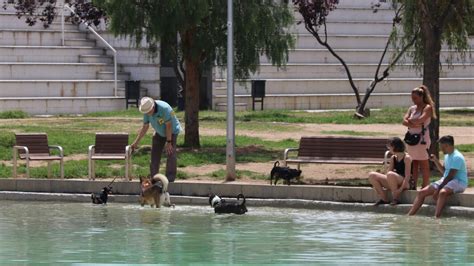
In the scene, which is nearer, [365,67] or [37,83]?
[37,83]

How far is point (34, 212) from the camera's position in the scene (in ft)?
63.7

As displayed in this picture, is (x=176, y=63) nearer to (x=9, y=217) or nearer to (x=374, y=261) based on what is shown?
(x=9, y=217)

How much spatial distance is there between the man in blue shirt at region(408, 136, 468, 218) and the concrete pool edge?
9.6 inches

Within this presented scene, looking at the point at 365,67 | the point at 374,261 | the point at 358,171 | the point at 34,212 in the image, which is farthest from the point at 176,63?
the point at 365,67

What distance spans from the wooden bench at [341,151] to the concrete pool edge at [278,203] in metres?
1.91

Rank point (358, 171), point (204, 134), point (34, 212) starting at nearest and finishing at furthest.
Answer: point (34, 212) → point (358, 171) → point (204, 134)

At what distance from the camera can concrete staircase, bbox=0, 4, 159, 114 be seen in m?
40.3

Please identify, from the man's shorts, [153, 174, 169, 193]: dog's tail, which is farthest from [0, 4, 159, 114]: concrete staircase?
the man's shorts

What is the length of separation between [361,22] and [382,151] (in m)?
29.5

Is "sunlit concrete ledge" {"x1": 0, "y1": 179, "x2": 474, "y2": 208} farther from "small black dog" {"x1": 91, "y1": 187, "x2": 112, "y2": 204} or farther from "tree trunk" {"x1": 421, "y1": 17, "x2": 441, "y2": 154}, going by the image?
"tree trunk" {"x1": 421, "y1": 17, "x2": 441, "y2": 154}

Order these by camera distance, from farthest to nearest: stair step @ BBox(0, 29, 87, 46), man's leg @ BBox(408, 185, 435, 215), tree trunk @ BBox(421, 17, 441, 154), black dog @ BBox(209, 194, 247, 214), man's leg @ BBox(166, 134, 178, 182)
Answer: stair step @ BBox(0, 29, 87, 46) → tree trunk @ BBox(421, 17, 441, 154) → man's leg @ BBox(166, 134, 178, 182) → black dog @ BBox(209, 194, 247, 214) → man's leg @ BBox(408, 185, 435, 215)

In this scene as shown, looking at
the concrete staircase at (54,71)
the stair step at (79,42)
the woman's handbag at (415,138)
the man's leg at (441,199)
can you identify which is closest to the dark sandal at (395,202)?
the man's leg at (441,199)

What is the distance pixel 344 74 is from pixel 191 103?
20526 mm

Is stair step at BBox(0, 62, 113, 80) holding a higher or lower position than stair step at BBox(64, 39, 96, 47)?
lower
